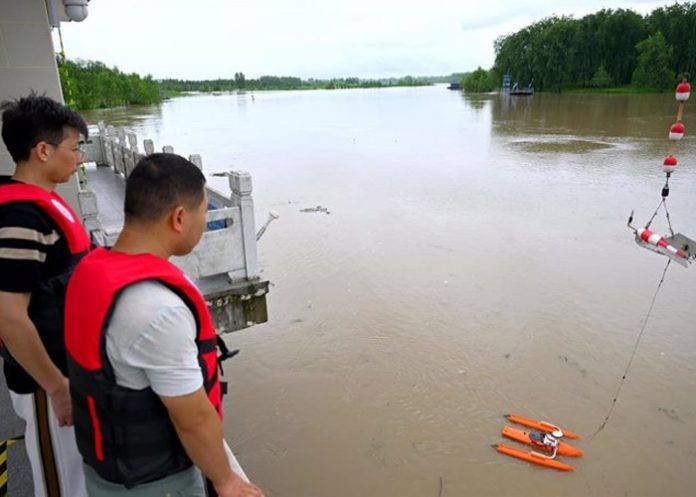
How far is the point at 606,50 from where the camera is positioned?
184 ft

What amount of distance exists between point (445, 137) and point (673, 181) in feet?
38.0

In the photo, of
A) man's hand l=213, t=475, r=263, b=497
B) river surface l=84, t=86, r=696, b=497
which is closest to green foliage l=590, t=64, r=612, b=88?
river surface l=84, t=86, r=696, b=497

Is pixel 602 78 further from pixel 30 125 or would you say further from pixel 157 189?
pixel 157 189

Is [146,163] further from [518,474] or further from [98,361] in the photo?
→ [518,474]

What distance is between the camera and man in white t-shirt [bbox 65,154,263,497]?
116 centimetres

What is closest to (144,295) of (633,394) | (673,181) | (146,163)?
(146,163)

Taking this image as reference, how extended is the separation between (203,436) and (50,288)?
906mm

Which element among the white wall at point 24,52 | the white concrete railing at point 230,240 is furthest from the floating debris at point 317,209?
the white wall at point 24,52

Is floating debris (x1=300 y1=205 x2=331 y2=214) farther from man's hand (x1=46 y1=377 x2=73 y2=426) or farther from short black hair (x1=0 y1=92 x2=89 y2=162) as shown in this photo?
man's hand (x1=46 y1=377 x2=73 y2=426)

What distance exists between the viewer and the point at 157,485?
54.1 inches

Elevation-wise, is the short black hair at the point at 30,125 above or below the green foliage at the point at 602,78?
below

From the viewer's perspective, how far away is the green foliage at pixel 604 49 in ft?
156

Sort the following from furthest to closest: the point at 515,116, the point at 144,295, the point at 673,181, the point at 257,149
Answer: the point at 515,116 < the point at 257,149 < the point at 673,181 < the point at 144,295

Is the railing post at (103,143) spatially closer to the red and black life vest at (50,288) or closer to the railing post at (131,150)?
the railing post at (131,150)
